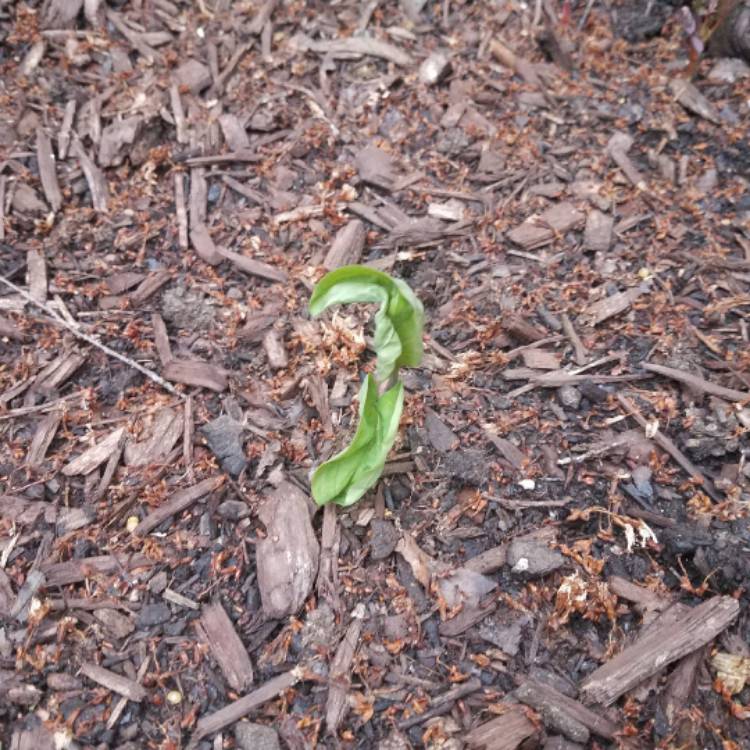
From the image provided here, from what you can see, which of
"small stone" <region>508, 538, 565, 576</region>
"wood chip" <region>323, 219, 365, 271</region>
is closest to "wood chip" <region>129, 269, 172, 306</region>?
"wood chip" <region>323, 219, 365, 271</region>

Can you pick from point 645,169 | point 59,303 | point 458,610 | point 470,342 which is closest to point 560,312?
point 470,342

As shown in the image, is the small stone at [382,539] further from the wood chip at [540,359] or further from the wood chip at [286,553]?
the wood chip at [540,359]

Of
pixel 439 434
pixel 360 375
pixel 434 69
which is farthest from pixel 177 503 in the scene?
pixel 434 69

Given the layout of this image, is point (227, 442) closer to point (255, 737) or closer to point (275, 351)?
point (275, 351)

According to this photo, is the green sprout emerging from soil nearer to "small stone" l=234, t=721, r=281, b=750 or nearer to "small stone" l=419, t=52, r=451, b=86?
"small stone" l=234, t=721, r=281, b=750

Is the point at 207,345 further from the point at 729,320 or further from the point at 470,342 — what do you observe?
the point at 729,320

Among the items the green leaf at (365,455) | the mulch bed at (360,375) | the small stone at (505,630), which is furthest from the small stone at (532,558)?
the green leaf at (365,455)
